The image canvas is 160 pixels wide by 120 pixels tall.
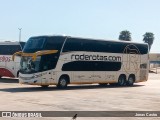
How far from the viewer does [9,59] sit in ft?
108

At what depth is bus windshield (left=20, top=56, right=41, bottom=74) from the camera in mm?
24547

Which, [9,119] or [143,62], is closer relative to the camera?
[9,119]

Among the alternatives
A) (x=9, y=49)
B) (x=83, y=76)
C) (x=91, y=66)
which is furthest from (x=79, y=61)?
(x=9, y=49)

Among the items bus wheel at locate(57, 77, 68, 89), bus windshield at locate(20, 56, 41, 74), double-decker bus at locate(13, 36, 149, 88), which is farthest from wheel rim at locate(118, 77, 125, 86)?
bus windshield at locate(20, 56, 41, 74)

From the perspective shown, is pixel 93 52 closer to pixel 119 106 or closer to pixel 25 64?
pixel 25 64

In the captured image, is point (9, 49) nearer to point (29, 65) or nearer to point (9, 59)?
point (9, 59)

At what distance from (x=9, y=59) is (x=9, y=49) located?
973mm

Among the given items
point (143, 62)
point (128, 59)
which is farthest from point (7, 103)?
point (143, 62)

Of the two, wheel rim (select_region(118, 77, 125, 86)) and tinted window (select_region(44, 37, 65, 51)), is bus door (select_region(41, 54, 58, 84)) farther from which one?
wheel rim (select_region(118, 77, 125, 86))

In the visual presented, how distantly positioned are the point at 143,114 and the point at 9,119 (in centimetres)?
484

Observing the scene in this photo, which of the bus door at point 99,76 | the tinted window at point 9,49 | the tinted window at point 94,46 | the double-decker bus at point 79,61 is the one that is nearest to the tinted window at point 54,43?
the double-decker bus at point 79,61

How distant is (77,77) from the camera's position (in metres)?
26.9

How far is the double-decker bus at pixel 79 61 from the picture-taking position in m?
24.7

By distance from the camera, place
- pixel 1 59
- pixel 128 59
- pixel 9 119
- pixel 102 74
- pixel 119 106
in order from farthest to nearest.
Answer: pixel 1 59 → pixel 128 59 → pixel 102 74 → pixel 119 106 → pixel 9 119
